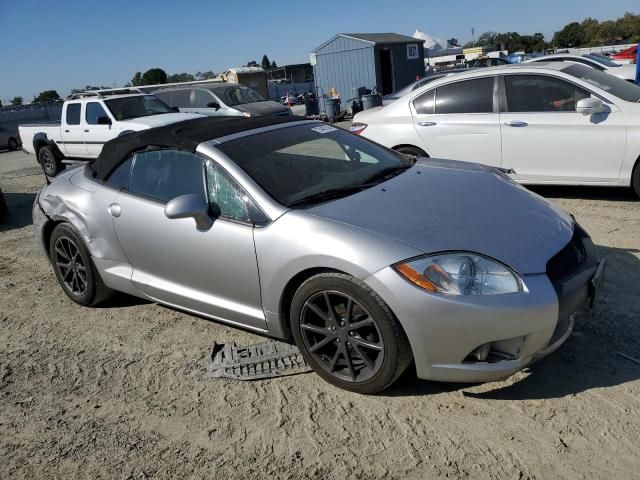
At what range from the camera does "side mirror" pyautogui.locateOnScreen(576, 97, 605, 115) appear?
5582mm

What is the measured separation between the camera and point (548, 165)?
6.01m

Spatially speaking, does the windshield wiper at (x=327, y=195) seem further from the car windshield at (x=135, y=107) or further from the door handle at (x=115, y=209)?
the car windshield at (x=135, y=107)

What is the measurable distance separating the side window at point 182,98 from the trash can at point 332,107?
5.06 metres

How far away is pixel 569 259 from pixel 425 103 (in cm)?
422

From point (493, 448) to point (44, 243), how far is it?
401 centimetres

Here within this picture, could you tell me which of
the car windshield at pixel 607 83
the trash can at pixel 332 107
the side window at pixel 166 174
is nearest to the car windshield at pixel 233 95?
the trash can at pixel 332 107

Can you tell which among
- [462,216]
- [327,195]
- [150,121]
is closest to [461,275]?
[462,216]

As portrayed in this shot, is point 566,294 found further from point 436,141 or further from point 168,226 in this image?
point 436,141

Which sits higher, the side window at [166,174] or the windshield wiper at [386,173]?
the side window at [166,174]

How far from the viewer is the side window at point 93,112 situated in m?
11.5

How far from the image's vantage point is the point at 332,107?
19.2 metres

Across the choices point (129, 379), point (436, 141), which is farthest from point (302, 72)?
point (129, 379)

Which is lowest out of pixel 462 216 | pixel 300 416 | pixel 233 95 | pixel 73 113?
pixel 300 416

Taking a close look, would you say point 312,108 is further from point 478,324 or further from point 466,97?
point 478,324
